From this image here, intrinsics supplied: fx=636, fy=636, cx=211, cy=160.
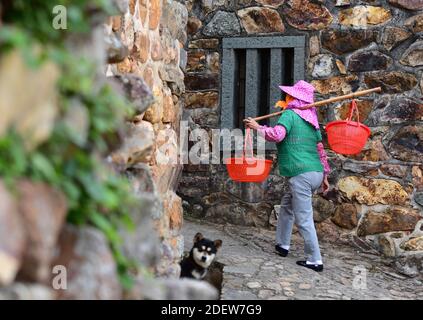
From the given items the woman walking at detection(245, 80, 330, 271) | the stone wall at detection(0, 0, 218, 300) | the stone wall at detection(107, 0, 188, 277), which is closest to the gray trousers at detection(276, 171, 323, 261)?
the woman walking at detection(245, 80, 330, 271)

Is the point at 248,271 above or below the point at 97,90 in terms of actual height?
below

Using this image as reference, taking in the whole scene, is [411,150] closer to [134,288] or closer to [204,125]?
[204,125]

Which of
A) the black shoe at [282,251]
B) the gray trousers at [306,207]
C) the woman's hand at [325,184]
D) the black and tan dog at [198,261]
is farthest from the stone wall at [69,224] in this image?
the woman's hand at [325,184]

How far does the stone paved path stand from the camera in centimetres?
432

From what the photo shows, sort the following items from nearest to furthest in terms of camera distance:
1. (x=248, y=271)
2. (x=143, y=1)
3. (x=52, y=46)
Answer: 1. (x=52, y=46)
2. (x=143, y=1)
3. (x=248, y=271)

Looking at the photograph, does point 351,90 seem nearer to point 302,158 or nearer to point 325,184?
point 325,184

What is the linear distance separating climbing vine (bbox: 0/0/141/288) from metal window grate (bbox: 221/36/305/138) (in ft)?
14.0

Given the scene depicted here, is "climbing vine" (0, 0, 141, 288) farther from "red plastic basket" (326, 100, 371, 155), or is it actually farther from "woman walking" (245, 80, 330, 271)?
"red plastic basket" (326, 100, 371, 155)

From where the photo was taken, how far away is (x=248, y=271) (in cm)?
473

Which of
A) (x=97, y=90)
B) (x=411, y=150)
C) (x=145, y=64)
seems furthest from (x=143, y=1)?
(x=411, y=150)

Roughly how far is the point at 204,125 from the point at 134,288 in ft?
14.5

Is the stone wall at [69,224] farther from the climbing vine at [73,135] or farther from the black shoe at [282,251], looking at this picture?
the black shoe at [282,251]

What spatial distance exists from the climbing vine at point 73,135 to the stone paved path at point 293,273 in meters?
2.15

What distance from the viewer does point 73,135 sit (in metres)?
1.87
